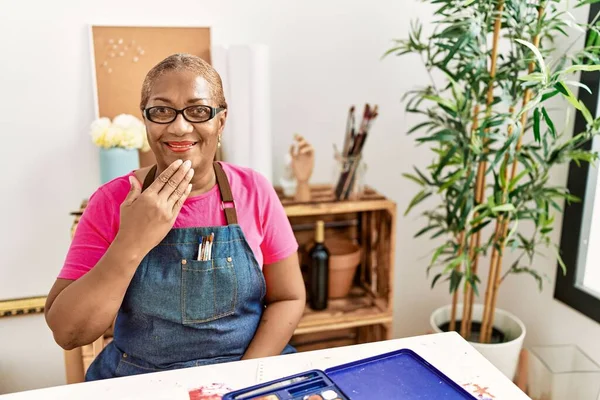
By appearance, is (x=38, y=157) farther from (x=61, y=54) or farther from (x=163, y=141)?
(x=163, y=141)

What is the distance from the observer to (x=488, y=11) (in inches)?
62.2

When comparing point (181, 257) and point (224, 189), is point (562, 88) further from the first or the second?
point (181, 257)

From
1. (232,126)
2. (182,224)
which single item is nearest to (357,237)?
(232,126)

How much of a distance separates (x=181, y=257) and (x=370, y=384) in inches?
21.2

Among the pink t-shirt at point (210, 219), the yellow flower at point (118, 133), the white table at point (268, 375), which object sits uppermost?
the yellow flower at point (118, 133)

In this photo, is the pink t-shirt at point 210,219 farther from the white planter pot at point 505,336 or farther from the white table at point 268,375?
the white planter pot at point 505,336

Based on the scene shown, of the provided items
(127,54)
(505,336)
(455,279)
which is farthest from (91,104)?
(505,336)

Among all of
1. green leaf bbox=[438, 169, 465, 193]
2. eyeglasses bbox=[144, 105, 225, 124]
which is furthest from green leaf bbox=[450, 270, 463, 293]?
eyeglasses bbox=[144, 105, 225, 124]

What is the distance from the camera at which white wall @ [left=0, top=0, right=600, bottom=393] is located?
1876mm

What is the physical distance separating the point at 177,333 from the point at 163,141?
450 mm

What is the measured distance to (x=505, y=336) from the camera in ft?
6.75

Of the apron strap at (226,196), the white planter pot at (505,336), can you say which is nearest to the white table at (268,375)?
the apron strap at (226,196)

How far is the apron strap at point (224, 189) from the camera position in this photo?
1312 mm

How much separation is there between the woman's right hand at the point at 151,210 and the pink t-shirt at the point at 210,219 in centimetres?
16
